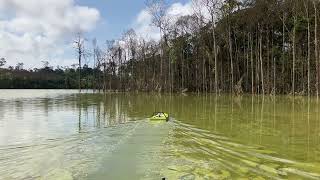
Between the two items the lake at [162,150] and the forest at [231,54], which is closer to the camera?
the lake at [162,150]

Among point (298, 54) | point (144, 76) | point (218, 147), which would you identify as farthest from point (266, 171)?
point (144, 76)

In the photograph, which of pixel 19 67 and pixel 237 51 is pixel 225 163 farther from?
pixel 19 67

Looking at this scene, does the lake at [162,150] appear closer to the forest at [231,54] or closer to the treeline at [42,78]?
the forest at [231,54]

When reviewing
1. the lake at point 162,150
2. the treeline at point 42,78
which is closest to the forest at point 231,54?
the lake at point 162,150

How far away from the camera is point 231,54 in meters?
60.1

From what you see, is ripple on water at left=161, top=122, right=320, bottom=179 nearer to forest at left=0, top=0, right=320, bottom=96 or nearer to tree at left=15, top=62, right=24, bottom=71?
forest at left=0, top=0, right=320, bottom=96

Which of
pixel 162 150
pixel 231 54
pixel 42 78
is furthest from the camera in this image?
pixel 42 78

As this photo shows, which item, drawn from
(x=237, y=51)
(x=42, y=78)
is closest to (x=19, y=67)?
(x=42, y=78)

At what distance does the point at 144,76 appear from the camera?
80.5 m

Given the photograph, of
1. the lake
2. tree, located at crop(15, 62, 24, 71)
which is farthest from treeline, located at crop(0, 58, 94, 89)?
the lake

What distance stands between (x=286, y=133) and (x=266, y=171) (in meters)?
6.73

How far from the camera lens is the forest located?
5042 cm

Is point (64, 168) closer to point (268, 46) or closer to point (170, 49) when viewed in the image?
point (268, 46)

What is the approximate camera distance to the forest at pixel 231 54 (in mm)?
50425
